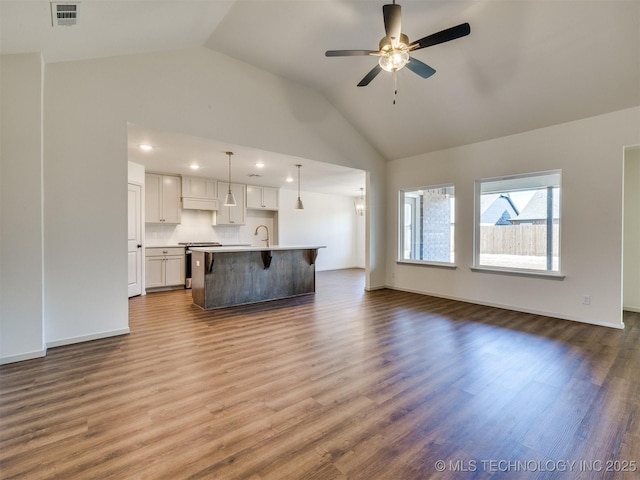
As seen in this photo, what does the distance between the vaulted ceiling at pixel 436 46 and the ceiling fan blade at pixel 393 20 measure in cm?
84

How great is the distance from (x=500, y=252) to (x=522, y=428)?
370 centimetres

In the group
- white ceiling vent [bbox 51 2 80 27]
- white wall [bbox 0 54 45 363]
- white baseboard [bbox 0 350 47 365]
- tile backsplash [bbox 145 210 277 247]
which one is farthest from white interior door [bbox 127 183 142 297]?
white ceiling vent [bbox 51 2 80 27]

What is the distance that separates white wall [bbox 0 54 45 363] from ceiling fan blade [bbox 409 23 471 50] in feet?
12.0

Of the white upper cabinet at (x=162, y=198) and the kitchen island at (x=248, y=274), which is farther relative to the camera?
the white upper cabinet at (x=162, y=198)

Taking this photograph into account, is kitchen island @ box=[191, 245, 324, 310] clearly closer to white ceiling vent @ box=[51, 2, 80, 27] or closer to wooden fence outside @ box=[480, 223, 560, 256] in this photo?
white ceiling vent @ box=[51, 2, 80, 27]

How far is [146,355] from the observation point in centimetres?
287

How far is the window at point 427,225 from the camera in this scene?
5.59m

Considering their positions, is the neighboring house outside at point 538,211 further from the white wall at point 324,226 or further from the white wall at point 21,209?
the white wall at point 21,209

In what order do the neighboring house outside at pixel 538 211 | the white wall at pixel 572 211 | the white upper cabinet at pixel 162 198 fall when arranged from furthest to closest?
the white upper cabinet at pixel 162 198, the neighboring house outside at pixel 538 211, the white wall at pixel 572 211

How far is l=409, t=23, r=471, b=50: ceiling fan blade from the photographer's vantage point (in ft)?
7.97

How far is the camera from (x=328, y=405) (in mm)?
2037

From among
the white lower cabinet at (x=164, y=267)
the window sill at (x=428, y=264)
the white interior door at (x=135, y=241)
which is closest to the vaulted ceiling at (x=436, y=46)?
the window sill at (x=428, y=264)

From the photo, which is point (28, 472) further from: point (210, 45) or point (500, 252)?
point (500, 252)

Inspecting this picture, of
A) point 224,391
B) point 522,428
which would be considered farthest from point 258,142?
point 522,428
